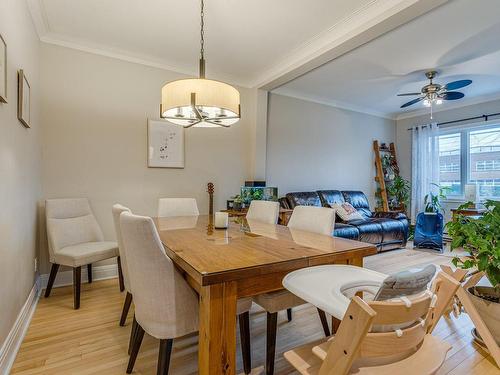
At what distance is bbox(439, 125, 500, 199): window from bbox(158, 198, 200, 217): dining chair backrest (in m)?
4.91

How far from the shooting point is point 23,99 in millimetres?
2082

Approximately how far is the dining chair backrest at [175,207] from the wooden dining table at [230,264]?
1.03 meters

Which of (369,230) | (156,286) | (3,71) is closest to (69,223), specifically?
(3,71)

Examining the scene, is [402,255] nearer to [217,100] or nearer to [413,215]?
[413,215]

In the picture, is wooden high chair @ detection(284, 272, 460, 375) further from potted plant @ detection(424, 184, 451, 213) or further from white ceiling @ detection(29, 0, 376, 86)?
potted plant @ detection(424, 184, 451, 213)

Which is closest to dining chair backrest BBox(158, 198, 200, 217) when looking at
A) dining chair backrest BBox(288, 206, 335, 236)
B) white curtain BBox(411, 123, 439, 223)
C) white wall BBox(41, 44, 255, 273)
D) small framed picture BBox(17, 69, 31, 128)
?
white wall BBox(41, 44, 255, 273)

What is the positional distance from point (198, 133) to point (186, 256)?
2.57 meters

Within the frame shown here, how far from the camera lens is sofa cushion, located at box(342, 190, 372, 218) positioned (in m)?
4.95

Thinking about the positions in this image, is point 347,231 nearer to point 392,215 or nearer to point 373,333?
point 392,215

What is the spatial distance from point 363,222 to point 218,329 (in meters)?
3.63

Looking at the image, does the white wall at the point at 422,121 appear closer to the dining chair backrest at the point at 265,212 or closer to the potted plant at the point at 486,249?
the potted plant at the point at 486,249

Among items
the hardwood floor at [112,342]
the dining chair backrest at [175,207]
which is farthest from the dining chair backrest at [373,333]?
the dining chair backrest at [175,207]

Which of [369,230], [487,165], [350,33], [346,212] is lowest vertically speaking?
[369,230]

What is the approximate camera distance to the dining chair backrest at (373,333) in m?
0.73
